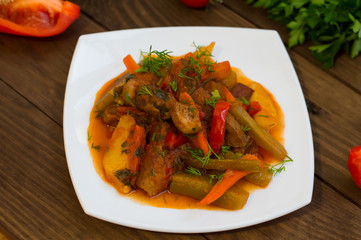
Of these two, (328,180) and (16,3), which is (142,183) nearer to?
(328,180)

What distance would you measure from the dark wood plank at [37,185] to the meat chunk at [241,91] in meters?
1.20

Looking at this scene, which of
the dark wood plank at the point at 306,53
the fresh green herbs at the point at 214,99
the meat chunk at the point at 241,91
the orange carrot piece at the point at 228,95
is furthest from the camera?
the dark wood plank at the point at 306,53

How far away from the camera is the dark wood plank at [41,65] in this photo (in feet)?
11.7

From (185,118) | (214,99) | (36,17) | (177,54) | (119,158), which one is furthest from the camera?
(36,17)

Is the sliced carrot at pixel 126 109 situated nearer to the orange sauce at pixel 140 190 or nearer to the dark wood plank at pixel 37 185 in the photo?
the orange sauce at pixel 140 190

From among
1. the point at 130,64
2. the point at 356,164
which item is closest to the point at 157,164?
the point at 130,64

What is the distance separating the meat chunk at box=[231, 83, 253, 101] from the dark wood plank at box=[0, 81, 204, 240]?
1196 millimetres

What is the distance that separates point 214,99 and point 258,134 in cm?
42

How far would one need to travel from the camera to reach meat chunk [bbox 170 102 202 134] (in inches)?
110

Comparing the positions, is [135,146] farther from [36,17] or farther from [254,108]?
[36,17]

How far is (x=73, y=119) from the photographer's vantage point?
3154 millimetres

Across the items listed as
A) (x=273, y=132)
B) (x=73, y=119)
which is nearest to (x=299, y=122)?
(x=273, y=132)

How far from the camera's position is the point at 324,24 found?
407cm

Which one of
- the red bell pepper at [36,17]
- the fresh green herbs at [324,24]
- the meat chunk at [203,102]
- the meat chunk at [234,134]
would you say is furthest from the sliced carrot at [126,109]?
the fresh green herbs at [324,24]
